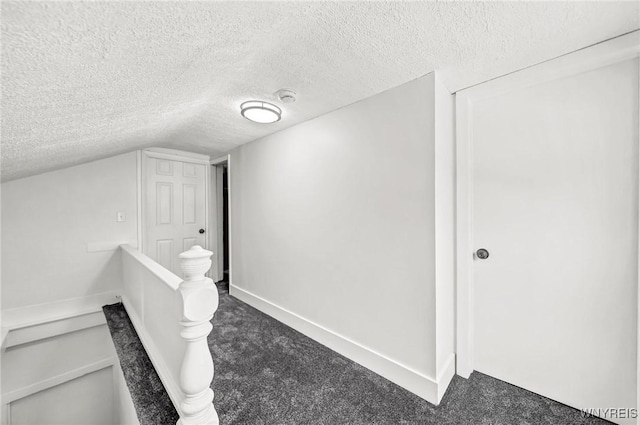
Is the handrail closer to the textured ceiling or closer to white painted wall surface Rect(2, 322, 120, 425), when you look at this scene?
the textured ceiling

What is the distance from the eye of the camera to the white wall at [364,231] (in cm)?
158

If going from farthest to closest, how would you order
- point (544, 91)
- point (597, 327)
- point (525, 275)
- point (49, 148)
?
point (49, 148)
point (525, 275)
point (544, 91)
point (597, 327)

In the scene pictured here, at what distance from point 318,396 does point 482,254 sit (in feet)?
4.76

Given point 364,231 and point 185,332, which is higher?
point 364,231

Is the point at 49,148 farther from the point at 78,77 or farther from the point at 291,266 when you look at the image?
the point at 291,266

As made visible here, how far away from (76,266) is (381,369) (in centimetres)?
341

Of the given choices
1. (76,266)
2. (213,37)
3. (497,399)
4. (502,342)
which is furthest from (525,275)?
(76,266)

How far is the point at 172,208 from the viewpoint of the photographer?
352 centimetres

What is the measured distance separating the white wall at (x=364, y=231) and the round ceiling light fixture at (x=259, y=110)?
0.44 m

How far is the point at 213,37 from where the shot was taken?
1.02 meters

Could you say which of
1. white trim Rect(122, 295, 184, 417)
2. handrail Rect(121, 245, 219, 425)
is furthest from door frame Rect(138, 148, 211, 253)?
handrail Rect(121, 245, 219, 425)

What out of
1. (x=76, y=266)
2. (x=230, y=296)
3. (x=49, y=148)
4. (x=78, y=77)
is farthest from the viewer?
(x=230, y=296)

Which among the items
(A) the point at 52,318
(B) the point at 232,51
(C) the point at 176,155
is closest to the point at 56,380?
(A) the point at 52,318

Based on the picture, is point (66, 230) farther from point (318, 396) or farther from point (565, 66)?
point (565, 66)
